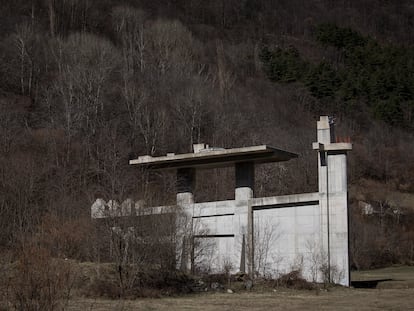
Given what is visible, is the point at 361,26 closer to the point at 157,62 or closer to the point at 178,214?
the point at 157,62

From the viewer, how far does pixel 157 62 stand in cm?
7162

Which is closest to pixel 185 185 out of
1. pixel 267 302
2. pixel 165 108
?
pixel 267 302

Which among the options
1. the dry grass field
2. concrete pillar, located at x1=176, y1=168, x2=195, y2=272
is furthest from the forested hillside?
the dry grass field

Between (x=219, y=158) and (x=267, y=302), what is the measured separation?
41.0ft

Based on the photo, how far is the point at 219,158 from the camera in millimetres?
31953

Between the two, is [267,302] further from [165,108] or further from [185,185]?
[165,108]

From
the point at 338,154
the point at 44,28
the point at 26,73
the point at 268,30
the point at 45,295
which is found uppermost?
the point at 268,30

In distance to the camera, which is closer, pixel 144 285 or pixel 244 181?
pixel 144 285

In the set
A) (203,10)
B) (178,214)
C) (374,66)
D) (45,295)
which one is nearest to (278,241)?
(178,214)

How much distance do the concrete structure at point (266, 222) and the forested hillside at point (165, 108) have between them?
2444 millimetres

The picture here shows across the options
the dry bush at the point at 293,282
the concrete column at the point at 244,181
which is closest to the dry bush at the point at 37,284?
the dry bush at the point at 293,282

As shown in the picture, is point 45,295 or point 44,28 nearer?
point 45,295

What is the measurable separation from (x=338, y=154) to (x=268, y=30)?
90.4 metres

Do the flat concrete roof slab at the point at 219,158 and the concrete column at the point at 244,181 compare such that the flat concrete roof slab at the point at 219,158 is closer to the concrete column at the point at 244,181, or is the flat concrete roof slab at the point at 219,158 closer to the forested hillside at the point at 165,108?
the concrete column at the point at 244,181
